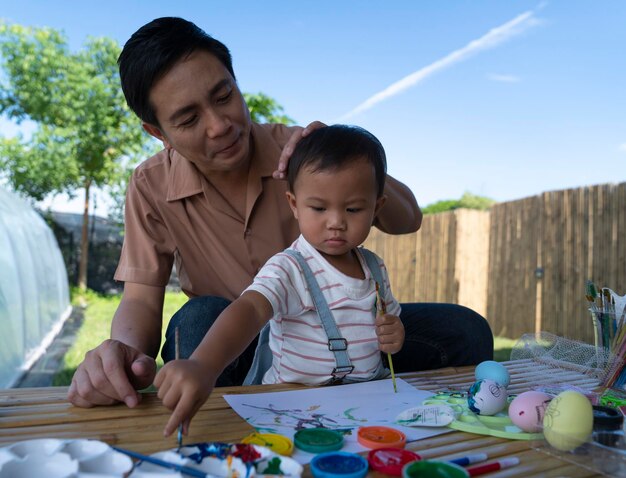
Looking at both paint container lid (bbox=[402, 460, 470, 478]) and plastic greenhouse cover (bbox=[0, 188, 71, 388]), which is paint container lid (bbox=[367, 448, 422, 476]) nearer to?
paint container lid (bbox=[402, 460, 470, 478])

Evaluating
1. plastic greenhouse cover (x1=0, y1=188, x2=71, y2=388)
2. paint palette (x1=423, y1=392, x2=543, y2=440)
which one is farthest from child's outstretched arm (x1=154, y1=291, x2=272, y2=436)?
plastic greenhouse cover (x1=0, y1=188, x2=71, y2=388)

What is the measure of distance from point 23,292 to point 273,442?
390cm

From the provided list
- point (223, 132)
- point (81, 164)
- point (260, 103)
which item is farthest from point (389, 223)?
point (81, 164)

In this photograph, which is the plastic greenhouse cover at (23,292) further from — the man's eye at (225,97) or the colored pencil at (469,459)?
the colored pencil at (469,459)

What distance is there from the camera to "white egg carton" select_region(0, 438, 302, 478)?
2.12ft

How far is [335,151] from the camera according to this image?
4.05 ft

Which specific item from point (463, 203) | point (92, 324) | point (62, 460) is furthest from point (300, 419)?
point (463, 203)

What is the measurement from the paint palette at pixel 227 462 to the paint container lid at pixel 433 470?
140 millimetres

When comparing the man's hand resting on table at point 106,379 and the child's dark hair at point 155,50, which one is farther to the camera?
the child's dark hair at point 155,50

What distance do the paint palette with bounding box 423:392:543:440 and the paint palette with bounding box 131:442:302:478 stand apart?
36 centimetres

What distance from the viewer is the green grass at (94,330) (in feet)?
13.5

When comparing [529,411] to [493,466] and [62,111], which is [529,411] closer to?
[493,466]

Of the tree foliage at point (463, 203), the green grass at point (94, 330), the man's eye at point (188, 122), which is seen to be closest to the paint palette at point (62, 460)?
the man's eye at point (188, 122)

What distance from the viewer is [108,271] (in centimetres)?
1034
